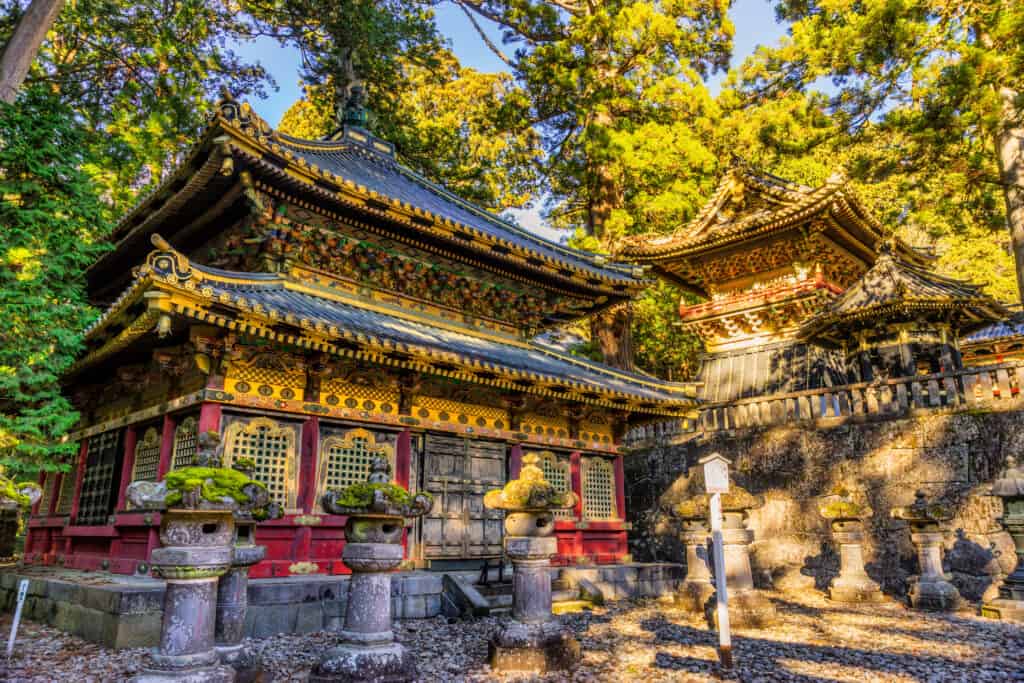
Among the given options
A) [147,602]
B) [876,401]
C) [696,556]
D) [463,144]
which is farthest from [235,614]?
[463,144]

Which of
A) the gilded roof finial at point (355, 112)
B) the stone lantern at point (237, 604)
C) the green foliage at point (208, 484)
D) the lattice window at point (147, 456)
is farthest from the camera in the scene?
the gilded roof finial at point (355, 112)

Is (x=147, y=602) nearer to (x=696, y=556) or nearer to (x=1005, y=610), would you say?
(x=696, y=556)

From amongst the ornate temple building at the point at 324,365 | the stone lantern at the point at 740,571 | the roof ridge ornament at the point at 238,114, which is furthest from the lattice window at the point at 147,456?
the stone lantern at the point at 740,571

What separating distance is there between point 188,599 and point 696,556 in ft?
28.3

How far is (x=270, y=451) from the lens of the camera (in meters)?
9.82

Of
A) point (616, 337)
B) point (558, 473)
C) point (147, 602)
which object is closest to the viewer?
point (147, 602)

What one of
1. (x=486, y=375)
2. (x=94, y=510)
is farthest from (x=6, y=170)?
(x=486, y=375)

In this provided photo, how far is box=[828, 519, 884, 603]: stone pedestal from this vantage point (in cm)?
1153

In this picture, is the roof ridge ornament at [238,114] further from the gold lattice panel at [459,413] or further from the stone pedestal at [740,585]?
the stone pedestal at [740,585]

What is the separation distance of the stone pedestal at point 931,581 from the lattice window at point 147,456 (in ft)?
41.8

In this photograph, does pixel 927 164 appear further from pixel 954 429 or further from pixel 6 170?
pixel 6 170

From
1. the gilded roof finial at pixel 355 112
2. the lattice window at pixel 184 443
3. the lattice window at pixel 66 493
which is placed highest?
the gilded roof finial at pixel 355 112

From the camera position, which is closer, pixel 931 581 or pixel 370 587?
pixel 370 587

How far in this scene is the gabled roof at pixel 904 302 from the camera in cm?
1462
